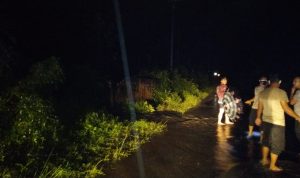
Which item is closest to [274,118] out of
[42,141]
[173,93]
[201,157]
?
[201,157]

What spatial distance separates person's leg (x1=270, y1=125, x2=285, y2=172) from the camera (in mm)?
7895

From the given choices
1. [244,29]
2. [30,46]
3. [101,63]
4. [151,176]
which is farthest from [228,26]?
[151,176]

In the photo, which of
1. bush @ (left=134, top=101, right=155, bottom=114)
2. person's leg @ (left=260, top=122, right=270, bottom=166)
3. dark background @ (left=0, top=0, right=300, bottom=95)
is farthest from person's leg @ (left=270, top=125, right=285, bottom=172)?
bush @ (left=134, top=101, right=155, bottom=114)

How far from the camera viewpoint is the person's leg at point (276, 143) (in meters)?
7.89

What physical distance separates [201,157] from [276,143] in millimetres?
1737

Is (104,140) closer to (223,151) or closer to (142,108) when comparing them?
(223,151)

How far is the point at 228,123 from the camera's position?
539 inches

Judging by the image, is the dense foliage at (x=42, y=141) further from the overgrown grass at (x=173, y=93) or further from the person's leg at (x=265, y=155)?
the overgrown grass at (x=173, y=93)

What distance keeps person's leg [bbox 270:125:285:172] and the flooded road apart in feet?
0.66

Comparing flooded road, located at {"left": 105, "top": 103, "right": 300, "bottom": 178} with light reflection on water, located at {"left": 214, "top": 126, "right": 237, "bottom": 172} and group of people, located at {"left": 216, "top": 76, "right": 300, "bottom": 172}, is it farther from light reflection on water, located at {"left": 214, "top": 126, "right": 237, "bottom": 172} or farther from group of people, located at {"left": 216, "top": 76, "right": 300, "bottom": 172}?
group of people, located at {"left": 216, "top": 76, "right": 300, "bottom": 172}

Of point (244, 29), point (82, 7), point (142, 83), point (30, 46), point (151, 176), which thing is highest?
point (244, 29)

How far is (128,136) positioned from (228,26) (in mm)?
34132

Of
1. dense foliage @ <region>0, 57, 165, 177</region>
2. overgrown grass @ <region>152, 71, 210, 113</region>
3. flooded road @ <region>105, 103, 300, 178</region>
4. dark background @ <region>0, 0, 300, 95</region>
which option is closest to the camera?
dense foliage @ <region>0, 57, 165, 177</region>

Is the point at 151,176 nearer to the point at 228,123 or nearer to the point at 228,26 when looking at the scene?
the point at 228,123
